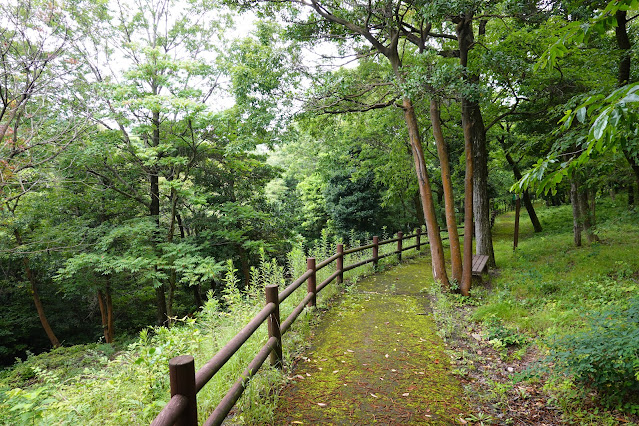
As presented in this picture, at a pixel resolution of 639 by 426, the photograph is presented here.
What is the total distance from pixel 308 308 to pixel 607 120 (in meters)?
5.11

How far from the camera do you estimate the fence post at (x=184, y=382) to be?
1.96 meters

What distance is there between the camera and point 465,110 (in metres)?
7.41

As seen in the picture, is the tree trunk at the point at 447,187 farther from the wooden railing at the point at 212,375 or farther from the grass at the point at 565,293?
the wooden railing at the point at 212,375

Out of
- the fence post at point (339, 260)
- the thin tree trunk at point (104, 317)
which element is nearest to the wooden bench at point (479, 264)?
the fence post at point (339, 260)

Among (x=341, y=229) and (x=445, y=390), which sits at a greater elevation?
(x=341, y=229)

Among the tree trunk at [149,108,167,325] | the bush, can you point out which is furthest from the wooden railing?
the tree trunk at [149,108,167,325]

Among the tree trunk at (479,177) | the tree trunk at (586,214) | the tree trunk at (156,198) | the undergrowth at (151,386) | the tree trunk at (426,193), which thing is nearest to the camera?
the undergrowth at (151,386)

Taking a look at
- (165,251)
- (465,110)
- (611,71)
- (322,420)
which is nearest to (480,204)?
(465,110)

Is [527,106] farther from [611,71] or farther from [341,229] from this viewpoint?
[341,229]

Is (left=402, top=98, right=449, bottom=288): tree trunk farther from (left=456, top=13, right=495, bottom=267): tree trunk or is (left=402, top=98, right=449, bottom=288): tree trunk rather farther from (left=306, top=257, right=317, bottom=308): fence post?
(left=306, top=257, right=317, bottom=308): fence post

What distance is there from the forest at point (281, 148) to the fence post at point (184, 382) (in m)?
1.07

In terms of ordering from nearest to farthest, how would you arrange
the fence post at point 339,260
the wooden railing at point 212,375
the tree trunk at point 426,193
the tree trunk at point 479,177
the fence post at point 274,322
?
the wooden railing at point 212,375
the fence post at point 274,322
the tree trunk at point 426,193
the fence post at point 339,260
the tree trunk at point 479,177

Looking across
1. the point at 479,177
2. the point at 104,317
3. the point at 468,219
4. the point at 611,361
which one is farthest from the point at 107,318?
the point at 611,361

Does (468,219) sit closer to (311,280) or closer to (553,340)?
(553,340)
